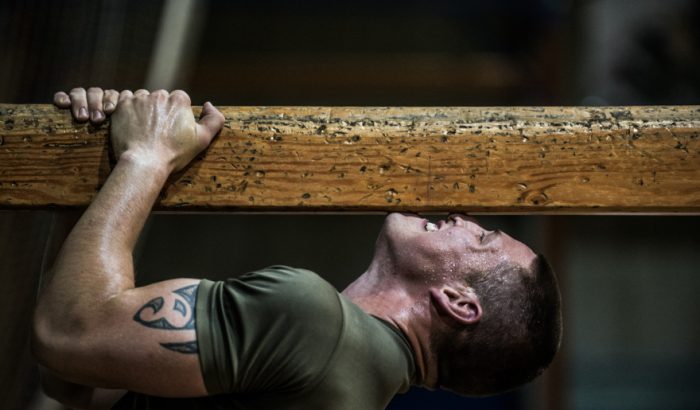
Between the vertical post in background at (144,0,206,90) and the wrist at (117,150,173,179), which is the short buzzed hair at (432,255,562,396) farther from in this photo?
the vertical post in background at (144,0,206,90)

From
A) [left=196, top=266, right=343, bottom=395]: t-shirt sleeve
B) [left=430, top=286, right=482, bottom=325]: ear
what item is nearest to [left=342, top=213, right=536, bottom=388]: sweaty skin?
[left=430, top=286, right=482, bottom=325]: ear

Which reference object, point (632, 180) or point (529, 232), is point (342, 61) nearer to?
point (529, 232)

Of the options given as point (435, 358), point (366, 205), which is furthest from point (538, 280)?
point (366, 205)

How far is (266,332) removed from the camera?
61.4 inches

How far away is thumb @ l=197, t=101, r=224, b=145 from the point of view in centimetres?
175

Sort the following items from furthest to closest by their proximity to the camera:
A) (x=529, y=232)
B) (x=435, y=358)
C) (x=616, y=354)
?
(x=616, y=354), (x=529, y=232), (x=435, y=358)

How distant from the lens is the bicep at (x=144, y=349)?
1.50 m

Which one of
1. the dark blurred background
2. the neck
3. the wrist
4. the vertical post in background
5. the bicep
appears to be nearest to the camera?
the bicep

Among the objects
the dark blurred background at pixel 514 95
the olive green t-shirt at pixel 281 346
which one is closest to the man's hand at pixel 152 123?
the olive green t-shirt at pixel 281 346

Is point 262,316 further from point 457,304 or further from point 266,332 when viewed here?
point 457,304

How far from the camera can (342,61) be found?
19.5 feet

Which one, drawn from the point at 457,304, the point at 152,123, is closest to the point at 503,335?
the point at 457,304

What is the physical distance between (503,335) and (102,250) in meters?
0.82

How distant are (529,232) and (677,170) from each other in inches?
157
